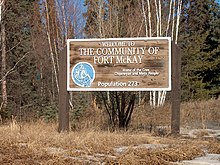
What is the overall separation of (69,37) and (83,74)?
1067 cm

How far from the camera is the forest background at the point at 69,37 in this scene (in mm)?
18789

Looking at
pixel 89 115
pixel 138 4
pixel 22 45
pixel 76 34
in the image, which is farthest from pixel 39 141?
pixel 22 45

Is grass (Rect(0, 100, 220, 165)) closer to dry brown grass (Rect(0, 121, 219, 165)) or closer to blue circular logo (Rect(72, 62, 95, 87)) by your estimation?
dry brown grass (Rect(0, 121, 219, 165))

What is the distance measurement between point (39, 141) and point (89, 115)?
8.60 metres

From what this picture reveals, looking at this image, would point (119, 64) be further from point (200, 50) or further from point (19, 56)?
point (200, 50)

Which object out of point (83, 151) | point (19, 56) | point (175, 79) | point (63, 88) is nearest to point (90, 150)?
point (83, 151)

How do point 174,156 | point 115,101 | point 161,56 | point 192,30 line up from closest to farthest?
point 174,156, point 161,56, point 115,101, point 192,30

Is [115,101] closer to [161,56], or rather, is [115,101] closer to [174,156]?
[161,56]

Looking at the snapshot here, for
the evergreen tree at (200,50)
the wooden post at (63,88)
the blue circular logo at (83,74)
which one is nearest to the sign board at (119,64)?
the blue circular logo at (83,74)

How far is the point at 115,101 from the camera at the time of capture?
11539mm

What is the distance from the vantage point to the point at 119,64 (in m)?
9.77

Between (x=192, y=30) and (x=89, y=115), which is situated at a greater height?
(x=192, y=30)


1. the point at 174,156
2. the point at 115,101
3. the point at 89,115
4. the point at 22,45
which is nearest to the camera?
the point at 174,156

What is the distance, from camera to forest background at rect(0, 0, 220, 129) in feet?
61.6
